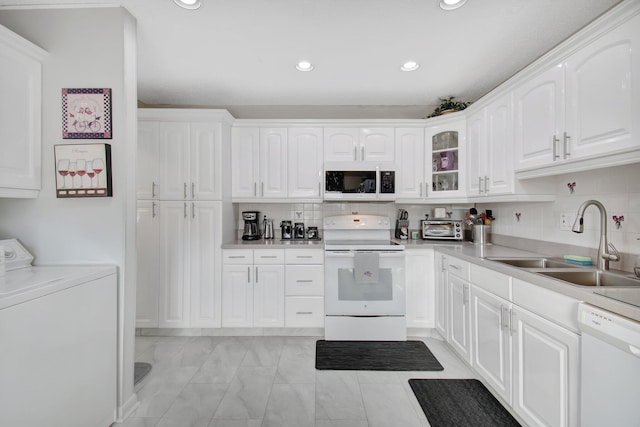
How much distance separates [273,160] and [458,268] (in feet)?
6.90

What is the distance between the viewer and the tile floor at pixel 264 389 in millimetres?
1705

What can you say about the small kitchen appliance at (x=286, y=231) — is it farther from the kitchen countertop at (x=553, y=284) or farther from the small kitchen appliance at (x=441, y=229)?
the kitchen countertop at (x=553, y=284)

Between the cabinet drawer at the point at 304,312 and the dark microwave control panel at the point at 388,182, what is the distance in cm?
131

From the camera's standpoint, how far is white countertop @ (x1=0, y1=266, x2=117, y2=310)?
1.14 m

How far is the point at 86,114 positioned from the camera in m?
1.65

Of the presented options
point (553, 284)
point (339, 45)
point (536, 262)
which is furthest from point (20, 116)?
point (536, 262)

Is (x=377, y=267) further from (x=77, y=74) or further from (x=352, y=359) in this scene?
(x=77, y=74)

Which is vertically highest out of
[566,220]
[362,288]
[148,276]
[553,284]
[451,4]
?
[451,4]

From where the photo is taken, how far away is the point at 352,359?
2.37 metres

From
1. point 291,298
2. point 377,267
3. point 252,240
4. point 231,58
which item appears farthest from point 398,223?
point 231,58

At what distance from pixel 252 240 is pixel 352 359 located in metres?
1.59

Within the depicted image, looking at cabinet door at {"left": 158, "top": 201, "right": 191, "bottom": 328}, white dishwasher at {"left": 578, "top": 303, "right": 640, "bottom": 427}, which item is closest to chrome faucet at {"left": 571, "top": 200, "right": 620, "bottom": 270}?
white dishwasher at {"left": 578, "top": 303, "right": 640, "bottom": 427}

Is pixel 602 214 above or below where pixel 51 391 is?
above

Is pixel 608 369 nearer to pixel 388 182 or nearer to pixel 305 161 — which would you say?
pixel 388 182
